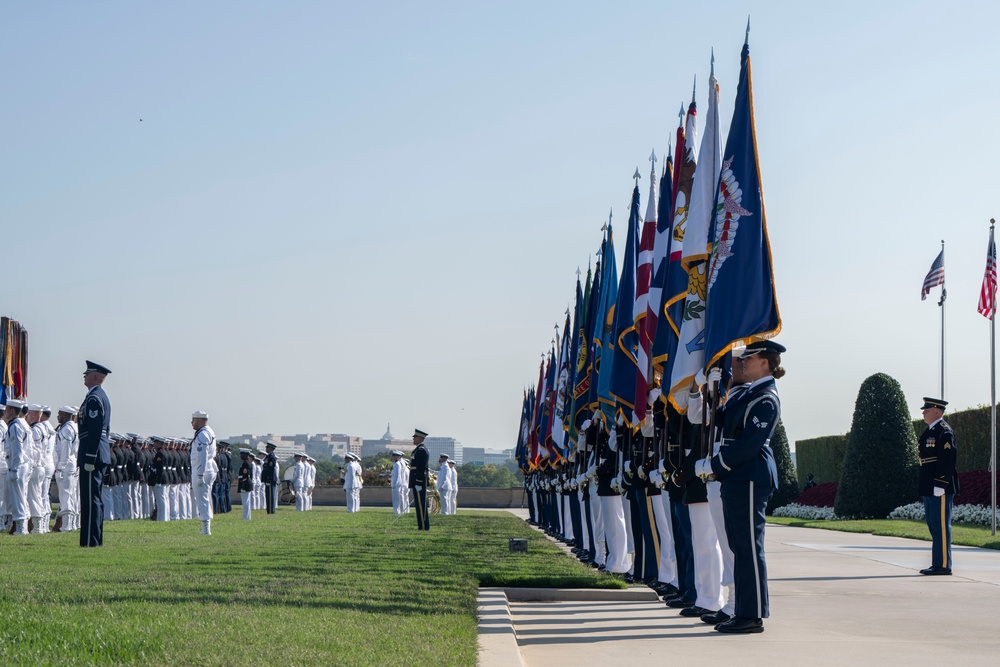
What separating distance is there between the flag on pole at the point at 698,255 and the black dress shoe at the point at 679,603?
1.51m

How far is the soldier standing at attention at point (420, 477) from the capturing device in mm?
22922

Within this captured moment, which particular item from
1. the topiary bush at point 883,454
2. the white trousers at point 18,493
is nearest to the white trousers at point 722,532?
the white trousers at point 18,493

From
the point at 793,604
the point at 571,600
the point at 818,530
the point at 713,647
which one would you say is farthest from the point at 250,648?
the point at 818,530

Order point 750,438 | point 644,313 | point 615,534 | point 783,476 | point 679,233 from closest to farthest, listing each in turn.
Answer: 1. point 750,438
2. point 679,233
3. point 644,313
4. point 615,534
5. point 783,476

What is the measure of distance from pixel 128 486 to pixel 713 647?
22712 millimetres

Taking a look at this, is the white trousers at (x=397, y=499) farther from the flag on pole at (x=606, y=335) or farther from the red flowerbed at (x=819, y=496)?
the flag on pole at (x=606, y=335)

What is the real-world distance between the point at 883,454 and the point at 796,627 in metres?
22.8

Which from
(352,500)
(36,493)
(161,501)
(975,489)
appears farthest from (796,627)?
(352,500)

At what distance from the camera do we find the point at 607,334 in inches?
592

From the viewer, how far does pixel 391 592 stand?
9609mm

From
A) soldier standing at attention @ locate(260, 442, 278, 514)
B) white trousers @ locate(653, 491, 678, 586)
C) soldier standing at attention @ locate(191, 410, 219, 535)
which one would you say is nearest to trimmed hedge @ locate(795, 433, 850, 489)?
soldier standing at attention @ locate(260, 442, 278, 514)

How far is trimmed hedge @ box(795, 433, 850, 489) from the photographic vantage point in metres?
40.6

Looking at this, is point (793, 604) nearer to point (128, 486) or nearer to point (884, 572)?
point (884, 572)

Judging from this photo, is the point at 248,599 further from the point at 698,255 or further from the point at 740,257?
the point at 698,255
